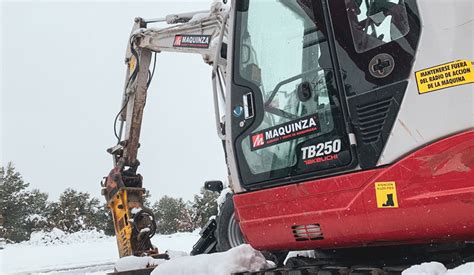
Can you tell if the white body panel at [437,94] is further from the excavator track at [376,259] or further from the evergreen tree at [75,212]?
the evergreen tree at [75,212]

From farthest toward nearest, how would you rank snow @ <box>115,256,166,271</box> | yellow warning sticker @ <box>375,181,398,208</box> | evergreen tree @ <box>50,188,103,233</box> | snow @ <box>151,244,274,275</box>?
1. evergreen tree @ <box>50,188,103,233</box>
2. snow @ <box>115,256,166,271</box>
3. snow @ <box>151,244,274,275</box>
4. yellow warning sticker @ <box>375,181,398,208</box>

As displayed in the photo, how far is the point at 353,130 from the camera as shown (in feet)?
10.5

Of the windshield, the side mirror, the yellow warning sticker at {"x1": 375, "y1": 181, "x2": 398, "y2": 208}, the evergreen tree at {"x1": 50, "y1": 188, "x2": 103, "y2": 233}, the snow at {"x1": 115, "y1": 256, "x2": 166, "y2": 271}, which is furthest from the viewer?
the evergreen tree at {"x1": 50, "y1": 188, "x2": 103, "y2": 233}

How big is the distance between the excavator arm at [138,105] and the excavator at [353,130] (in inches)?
107

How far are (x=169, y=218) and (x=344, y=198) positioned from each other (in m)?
28.8

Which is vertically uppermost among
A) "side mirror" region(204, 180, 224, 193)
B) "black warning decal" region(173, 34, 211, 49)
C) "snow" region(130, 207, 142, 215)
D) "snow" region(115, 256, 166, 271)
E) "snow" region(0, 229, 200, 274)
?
"black warning decal" region(173, 34, 211, 49)

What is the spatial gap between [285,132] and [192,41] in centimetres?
386

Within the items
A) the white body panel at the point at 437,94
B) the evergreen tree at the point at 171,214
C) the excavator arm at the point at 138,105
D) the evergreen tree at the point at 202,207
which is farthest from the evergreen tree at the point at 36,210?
the white body panel at the point at 437,94

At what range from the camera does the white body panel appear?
2.76 metres

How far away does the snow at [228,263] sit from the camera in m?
3.80

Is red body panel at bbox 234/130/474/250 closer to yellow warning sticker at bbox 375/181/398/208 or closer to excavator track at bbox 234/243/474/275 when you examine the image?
yellow warning sticker at bbox 375/181/398/208

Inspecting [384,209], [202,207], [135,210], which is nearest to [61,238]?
[202,207]

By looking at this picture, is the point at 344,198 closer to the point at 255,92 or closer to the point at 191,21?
the point at 255,92

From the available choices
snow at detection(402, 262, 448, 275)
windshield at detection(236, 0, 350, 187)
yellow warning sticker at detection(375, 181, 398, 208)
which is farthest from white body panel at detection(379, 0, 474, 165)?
snow at detection(402, 262, 448, 275)
